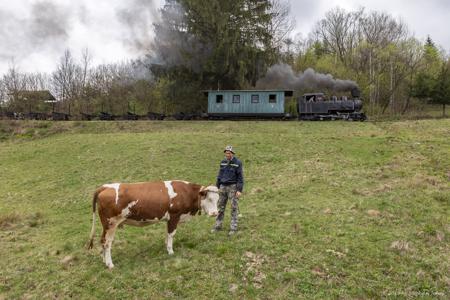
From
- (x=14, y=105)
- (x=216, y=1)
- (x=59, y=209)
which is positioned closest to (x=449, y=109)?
(x=216, y=1)

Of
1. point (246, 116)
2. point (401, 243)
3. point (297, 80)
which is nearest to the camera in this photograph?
point (401, 243)

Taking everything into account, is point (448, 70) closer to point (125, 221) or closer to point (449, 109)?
point (449, 109)

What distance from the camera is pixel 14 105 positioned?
44312mm

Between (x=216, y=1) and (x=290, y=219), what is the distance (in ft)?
97.7

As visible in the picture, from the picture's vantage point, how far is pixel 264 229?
8.50 m

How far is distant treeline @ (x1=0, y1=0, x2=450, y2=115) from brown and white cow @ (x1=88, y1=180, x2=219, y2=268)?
90.4 ft

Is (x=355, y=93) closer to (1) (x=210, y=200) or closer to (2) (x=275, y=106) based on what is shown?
(2) (x=275, y=106)

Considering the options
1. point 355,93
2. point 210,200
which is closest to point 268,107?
point 355,93

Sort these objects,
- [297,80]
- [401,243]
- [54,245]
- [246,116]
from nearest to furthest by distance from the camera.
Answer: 1. [401,243]
2. [54,245]
3. [246,116]
4. [297,80]

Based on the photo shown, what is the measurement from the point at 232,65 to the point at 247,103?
16.8 feet

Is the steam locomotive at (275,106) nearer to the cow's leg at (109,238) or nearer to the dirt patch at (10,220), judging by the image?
the dirt patch at (10,220)

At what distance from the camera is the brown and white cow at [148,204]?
718 centimetres

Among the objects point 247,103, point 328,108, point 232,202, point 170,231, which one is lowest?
point 170,231

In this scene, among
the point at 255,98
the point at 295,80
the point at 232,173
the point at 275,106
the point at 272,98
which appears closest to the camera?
the point at 232,173
